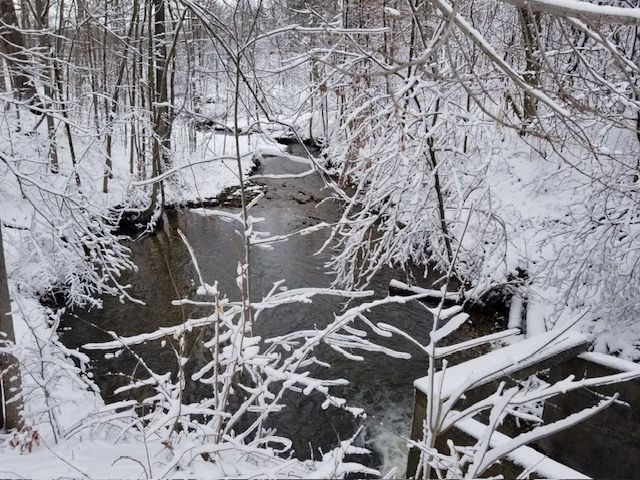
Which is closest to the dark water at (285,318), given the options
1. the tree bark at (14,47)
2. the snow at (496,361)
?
the snow at (496,361)

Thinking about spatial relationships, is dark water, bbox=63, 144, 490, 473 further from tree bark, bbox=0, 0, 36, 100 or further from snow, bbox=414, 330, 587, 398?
tree bark, bbox=0, 0, 36, 100

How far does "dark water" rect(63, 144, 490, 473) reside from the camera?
238 inches

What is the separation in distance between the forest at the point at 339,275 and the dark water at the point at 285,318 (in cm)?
5

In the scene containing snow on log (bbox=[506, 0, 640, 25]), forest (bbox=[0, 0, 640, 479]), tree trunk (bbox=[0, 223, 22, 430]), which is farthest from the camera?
tree trunk (bbox=[0, 223, 22, 430])

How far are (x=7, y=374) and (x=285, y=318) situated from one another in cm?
462

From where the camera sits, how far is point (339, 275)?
739cm

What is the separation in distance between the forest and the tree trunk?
0.02 m

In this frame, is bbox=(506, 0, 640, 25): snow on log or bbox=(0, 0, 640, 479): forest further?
bbox=(0, 0, 640, 479): forest

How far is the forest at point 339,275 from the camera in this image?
2758mm

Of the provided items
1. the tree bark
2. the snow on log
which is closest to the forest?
the snow on log

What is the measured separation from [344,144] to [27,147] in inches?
205

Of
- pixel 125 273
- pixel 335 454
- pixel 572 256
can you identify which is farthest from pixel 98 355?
pixel 572 256

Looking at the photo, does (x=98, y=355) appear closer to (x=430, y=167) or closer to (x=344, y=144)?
(x=344, y=144)

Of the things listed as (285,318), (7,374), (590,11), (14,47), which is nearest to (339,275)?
(285,318)
